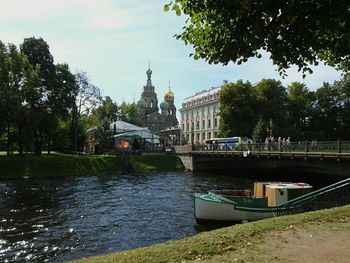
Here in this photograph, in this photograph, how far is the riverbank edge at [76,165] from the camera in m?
54.4

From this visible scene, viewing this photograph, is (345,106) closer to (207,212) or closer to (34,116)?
(34,116)

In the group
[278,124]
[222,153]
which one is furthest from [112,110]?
[222,153]

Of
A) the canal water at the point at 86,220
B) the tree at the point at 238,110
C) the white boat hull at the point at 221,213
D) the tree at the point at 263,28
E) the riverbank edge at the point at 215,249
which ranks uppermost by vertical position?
the tree at the point at 238,110

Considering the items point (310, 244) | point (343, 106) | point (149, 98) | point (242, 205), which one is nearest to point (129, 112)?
point (149, 98)

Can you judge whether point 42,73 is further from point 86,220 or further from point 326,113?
point 326,113

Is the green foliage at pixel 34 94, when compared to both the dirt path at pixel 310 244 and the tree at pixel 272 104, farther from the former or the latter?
the dirt path at pixel 310 244

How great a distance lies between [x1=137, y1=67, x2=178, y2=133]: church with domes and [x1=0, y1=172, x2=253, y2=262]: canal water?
126098 mm

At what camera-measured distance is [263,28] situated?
9.48 metres

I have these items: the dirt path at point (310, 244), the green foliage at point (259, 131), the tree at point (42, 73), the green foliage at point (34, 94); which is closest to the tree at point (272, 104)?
the green foliage at point (259, 131)

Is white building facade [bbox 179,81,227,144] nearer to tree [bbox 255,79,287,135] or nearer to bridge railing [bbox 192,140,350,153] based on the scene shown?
tree [bbox 255,79,287,135]

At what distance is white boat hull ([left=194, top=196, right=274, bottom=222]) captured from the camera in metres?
21.9

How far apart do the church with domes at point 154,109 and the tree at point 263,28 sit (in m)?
154

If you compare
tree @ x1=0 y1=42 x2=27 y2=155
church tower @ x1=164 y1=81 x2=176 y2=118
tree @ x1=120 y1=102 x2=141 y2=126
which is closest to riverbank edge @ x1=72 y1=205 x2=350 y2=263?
tree @ x1=0 y1=42 x2=27 y2=155

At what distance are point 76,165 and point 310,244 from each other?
5344cm
